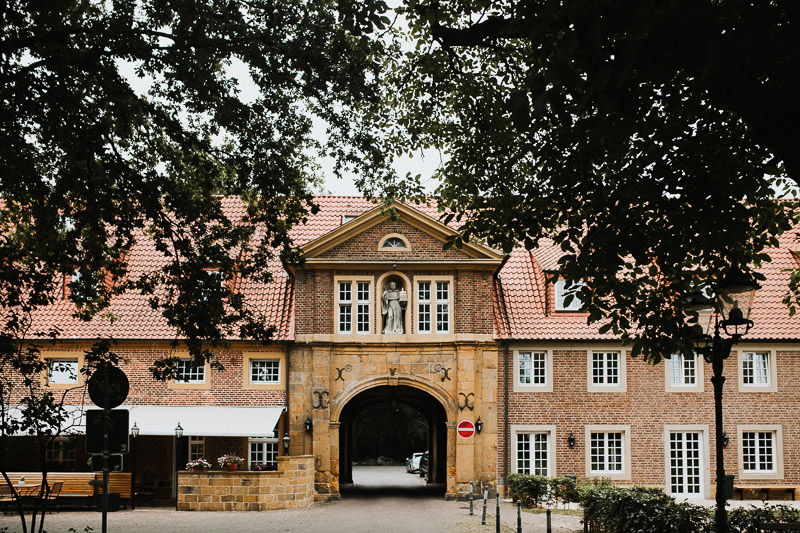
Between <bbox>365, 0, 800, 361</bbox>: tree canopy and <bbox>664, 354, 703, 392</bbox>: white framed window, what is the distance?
15.9m

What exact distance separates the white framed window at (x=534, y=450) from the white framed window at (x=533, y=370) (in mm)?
1262

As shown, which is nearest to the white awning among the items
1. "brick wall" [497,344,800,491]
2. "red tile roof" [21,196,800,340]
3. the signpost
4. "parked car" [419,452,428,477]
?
"red tile roof" [21,196,800,340]

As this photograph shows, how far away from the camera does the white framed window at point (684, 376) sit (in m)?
29.0

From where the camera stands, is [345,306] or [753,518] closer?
[753,518]

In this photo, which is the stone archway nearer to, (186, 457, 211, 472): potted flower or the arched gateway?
the arched gateway

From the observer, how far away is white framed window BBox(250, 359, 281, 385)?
28.5 metres

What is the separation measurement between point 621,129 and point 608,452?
2375 cm

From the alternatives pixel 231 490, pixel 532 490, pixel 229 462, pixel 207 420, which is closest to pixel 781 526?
pixel 532 490

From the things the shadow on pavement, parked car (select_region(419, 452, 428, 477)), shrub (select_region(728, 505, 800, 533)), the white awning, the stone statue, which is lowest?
parked car (select_region(419, 452, 428, 477))

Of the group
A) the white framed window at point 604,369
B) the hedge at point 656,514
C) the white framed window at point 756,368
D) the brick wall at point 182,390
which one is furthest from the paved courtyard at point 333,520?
the white framed window at point 604,369

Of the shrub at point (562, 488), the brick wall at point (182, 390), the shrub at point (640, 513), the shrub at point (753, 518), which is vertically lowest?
the shrub at point (562, 488)

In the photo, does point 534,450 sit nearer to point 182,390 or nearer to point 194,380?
point 194,380

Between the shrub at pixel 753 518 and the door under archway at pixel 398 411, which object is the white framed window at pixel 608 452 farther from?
the shrub at pixel 753 518

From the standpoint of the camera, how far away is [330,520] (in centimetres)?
2123
